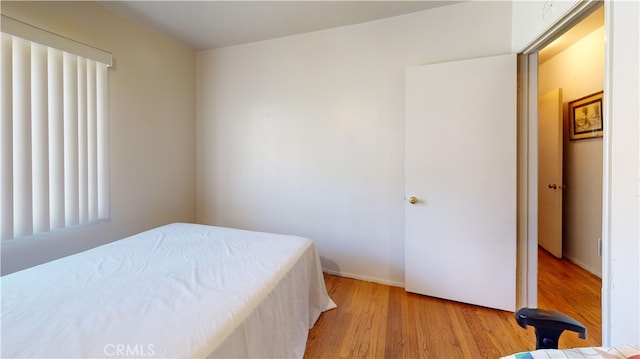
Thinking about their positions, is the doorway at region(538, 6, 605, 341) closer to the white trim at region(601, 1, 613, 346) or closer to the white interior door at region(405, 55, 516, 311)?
the white interior door at region(405, 55, 516, 311)

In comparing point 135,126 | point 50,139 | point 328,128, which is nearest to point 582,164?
point 328,128

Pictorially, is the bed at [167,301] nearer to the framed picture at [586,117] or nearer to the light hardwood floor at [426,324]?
the light hardwood floor at [426,324]

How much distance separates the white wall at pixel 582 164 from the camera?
99.0 inches

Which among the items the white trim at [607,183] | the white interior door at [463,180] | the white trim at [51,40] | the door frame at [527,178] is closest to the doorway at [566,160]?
the door frame at [527,178]

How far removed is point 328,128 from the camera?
255 centimetres

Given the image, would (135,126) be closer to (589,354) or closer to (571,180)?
(589,354)

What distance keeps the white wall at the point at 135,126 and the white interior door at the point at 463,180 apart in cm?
245

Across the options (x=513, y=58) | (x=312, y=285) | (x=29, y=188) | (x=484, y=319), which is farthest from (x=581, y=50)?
(x=29, y=188)

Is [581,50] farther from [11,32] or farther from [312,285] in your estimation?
[11,32]

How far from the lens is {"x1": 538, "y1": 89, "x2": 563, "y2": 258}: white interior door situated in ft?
9.61

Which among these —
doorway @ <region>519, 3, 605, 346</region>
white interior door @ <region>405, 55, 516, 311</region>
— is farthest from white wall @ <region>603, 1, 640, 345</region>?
white interior door @ <region>405, 55, 516, 311</region>

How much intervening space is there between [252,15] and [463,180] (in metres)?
2.30

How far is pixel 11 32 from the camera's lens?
1618mm

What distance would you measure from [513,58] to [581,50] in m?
1.72
